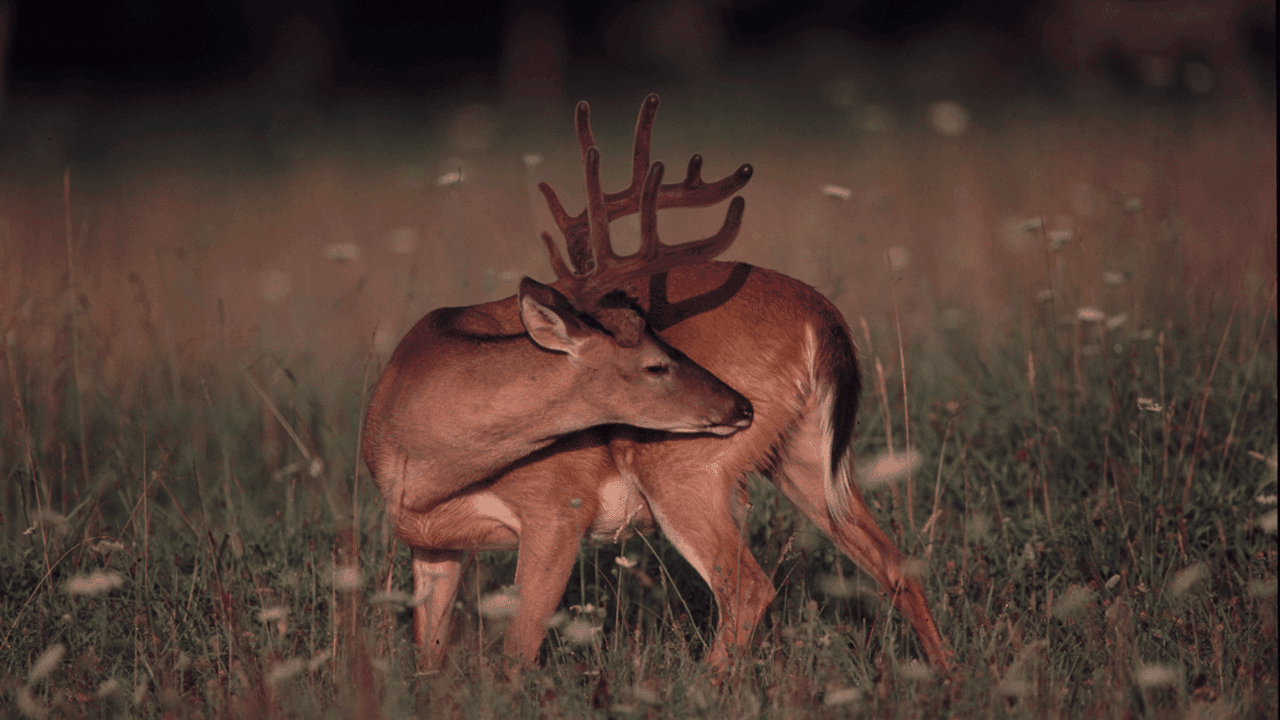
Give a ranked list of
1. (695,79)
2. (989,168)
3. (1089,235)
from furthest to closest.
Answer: (695,79) → (989,168) → (1089,235)

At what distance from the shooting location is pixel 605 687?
2.52 m

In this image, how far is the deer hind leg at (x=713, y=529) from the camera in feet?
10.1

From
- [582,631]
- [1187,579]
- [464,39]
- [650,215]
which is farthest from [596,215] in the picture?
[464,39]

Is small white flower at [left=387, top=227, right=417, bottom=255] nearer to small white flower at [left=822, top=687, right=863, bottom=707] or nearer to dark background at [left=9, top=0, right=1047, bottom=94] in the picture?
small white flower at [left=822, top=687, right=863, bottom=707]

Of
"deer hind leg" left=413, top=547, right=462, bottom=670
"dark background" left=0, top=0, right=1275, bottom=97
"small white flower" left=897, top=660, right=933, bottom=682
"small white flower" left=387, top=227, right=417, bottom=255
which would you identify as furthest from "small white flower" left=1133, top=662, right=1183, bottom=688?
"dark background" left=0, top=0, right=1275, bottom=97

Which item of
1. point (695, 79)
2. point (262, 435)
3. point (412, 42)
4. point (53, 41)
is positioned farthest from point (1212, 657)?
point (412, 42)

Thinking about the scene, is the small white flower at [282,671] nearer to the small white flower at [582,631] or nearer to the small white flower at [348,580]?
the small white flower at [348,580]

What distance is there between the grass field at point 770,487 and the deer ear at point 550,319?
0.41m

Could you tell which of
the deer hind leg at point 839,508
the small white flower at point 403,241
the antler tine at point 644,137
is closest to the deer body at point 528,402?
the deer hind leg at point 839,508

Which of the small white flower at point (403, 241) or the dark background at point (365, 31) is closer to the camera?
the small white flower at point (403, 241)

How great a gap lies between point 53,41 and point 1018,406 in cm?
1398

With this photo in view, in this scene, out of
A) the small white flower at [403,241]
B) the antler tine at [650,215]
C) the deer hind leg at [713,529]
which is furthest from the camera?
the small white flower at [403,241]

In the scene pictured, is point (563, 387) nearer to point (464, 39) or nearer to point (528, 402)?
point (528, 402)

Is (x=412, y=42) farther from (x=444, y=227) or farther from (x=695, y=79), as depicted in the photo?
(x=444, y=227)
